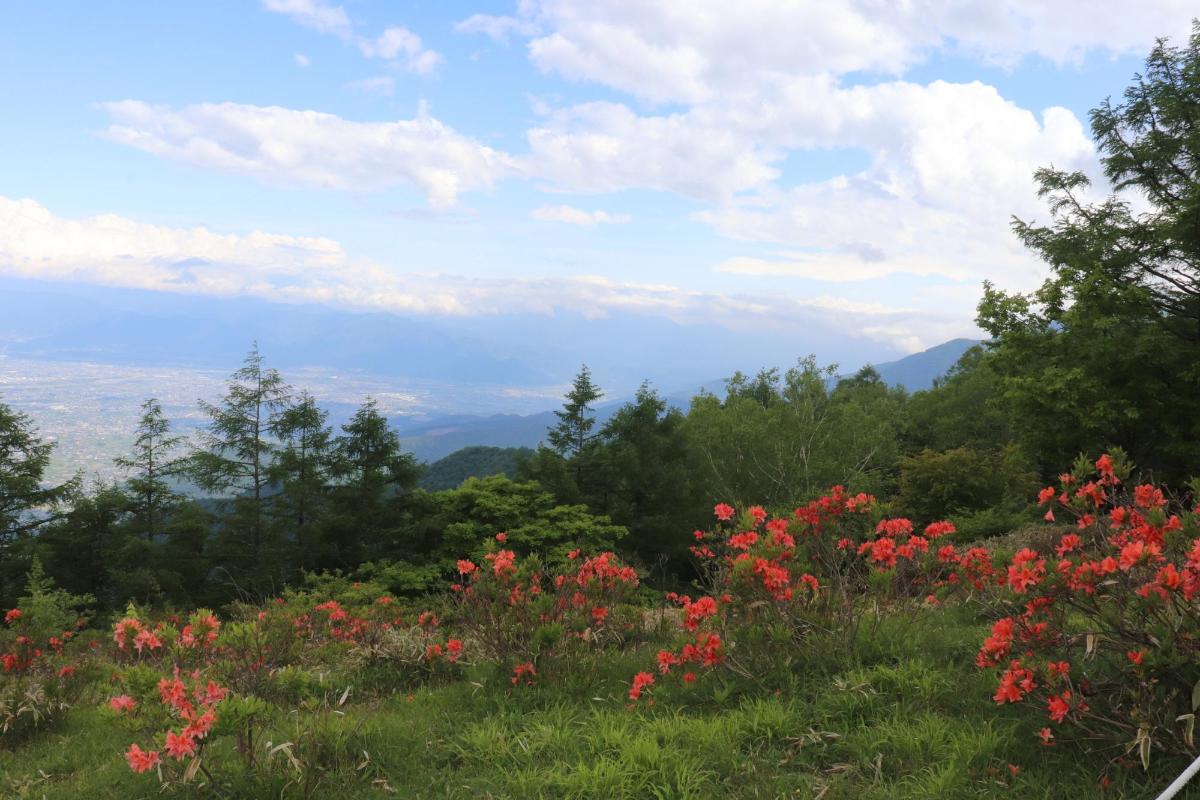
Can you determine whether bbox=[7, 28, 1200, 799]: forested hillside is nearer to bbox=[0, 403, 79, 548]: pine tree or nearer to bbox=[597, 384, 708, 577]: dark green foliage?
bbox=[0, 403, 79, 548]: pine tree

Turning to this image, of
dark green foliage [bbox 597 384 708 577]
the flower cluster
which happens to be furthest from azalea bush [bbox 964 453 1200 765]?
dark green foliage [bbox 597 384 708 577]

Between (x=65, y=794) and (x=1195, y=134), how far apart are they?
748 inches

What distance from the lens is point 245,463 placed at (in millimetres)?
21266

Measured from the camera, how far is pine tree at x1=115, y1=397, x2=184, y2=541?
21.4 meters

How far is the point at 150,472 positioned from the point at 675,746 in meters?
23.8

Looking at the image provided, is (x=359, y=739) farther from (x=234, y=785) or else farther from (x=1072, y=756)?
(x=1072, y=756)

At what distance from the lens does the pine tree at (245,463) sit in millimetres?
20609

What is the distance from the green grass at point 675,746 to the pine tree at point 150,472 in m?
20.0

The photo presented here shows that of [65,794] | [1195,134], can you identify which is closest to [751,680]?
[65,794]

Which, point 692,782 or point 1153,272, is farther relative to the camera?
point 1153,272

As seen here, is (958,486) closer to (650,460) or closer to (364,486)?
(650,460)

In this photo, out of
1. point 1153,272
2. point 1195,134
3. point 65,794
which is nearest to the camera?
point 65,794

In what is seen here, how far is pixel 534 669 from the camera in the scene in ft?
14.5

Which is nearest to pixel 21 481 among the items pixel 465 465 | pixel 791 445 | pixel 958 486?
pixel 791 445
